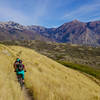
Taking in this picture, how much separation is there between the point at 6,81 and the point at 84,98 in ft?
28.4

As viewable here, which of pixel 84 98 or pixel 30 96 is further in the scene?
pixel 84 98

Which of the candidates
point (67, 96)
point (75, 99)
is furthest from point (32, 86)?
point (75, 99)

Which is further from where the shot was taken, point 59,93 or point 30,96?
point 59,93

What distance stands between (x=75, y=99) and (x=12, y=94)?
6272 mm

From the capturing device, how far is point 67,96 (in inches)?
446

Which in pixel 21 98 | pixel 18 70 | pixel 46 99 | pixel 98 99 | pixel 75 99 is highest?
pixel 18 70

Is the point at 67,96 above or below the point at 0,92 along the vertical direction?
below

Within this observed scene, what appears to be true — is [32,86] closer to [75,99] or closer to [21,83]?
[21,83]

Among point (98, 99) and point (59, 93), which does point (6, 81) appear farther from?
point (98, 99)

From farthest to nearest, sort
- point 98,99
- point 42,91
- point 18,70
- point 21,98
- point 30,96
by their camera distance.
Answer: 1. point 98,99
2. point 18,70
3. point 42,91
4. point 30,96
5. point 21,98

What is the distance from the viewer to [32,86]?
37.4ft

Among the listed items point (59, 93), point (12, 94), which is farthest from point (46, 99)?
point (12, 94)

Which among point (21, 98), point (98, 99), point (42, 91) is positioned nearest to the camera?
point (21, 98)

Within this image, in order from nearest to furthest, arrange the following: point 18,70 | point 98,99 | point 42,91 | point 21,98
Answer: point 21,98 < point 42,91 < point 18,70 < point 98,99
